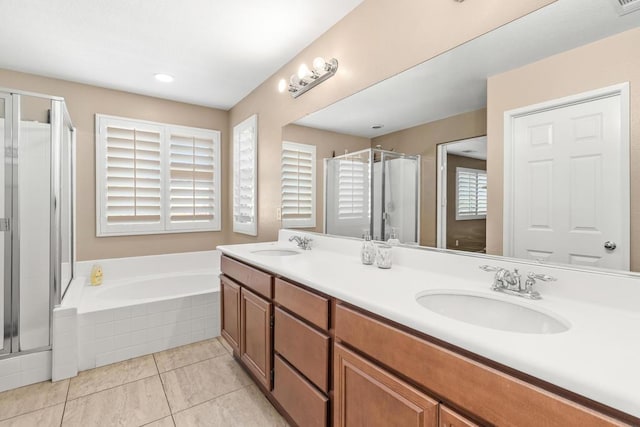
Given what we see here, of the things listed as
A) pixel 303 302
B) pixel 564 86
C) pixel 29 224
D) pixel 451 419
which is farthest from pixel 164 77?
pixel 451 419

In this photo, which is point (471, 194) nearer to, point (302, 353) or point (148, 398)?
point (302, 353)

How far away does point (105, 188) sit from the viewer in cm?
305

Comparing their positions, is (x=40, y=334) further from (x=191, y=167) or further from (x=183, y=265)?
(x=191, y=167)

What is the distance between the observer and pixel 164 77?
2.82m

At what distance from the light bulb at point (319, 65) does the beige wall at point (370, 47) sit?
0.07 m

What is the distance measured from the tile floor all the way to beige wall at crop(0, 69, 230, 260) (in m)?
1.32

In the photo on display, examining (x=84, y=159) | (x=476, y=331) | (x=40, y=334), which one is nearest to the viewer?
(x=476, y=331)

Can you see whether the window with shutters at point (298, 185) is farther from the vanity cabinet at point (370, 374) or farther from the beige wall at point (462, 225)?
the beige wall at point (462, 225)

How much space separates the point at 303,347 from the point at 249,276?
2.12ft

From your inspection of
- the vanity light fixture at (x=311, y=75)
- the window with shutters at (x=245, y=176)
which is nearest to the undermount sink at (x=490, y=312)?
the vanity light fixture at (x=311, y=75)

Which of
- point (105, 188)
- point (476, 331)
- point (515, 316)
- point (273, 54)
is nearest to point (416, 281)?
point (515, 316)

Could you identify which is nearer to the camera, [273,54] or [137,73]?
[273,54]

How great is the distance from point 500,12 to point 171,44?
2166mm

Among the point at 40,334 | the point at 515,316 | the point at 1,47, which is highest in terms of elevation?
the point at 1,47
